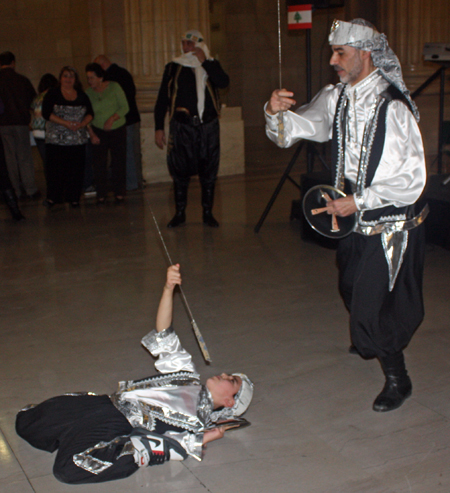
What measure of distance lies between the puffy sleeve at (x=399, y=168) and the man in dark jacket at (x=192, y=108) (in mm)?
3752

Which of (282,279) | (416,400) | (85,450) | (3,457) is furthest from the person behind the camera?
(282,279)

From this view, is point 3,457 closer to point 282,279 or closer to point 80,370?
point 80,370

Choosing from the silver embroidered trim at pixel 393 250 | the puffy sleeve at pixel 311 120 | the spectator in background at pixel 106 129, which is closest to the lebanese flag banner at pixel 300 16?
the spectator in background at pixel 106 129

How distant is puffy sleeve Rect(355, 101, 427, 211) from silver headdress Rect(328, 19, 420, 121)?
0.49ft

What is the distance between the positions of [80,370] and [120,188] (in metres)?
4.85

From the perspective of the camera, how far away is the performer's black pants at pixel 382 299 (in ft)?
10.0

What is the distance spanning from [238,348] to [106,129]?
474 cm

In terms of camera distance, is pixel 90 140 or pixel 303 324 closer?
pixel 303 324

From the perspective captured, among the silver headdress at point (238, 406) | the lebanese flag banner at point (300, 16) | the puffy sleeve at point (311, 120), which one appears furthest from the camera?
the lebanese flag banner at point (300, 16)

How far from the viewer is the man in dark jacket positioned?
6.44 m

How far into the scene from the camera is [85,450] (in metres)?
2.60

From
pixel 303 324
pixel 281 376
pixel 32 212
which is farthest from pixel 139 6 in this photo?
pixel 281 376

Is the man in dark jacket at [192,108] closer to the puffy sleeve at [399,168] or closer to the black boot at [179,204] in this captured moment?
the black boot at [179,204]

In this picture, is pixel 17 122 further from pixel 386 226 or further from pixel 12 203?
pixel 386 226
